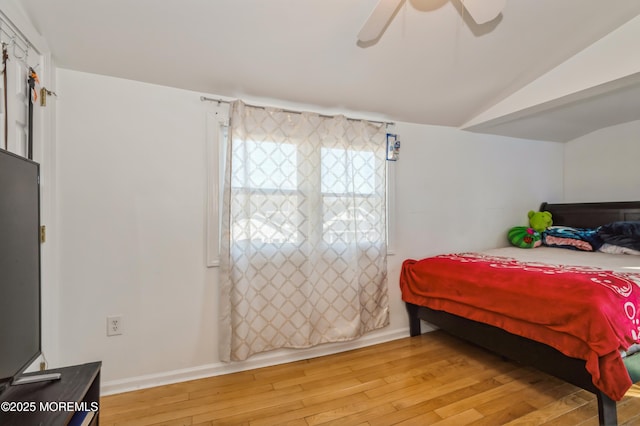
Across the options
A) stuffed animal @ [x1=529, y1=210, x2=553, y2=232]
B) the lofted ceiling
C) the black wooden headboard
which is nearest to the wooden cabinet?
the lofted ceiling

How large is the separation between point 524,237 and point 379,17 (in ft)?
9.74

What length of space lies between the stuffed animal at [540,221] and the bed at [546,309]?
49 centimetres

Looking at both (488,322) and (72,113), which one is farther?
(488,322)

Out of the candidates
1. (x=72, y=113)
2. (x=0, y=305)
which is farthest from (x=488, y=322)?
(x=72, y=113)

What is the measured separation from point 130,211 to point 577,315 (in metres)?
2.66

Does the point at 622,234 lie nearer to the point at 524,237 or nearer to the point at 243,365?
the point at 524,237

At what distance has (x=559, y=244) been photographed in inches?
122

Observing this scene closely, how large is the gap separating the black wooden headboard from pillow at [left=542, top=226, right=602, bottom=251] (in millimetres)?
118

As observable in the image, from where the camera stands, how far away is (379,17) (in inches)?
48.7

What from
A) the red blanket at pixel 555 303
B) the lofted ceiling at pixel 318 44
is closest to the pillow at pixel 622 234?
the red blanket at pixel 555 303

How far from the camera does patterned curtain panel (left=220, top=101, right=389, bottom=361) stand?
2107 mm

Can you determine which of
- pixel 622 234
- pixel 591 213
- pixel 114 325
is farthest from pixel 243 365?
pixel 591 213

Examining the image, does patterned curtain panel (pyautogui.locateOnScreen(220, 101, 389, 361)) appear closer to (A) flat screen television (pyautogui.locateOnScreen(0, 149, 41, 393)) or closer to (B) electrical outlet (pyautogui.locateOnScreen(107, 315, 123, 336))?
(B) electrical outlet (pyautogui.locateOnScreen(107, 315, 123, 336))

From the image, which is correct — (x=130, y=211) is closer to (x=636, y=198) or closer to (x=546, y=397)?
(x=546, y=397)
